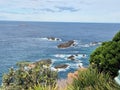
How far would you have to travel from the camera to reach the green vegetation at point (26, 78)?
14.1 m

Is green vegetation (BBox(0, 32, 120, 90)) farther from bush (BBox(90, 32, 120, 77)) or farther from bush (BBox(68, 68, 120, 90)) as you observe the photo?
bush (BBox(68, 68, 120, 90))

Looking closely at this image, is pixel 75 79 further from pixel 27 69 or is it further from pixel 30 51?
pixel 30 51

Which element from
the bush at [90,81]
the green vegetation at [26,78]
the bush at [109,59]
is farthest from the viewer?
the green vegetation at [26,78]

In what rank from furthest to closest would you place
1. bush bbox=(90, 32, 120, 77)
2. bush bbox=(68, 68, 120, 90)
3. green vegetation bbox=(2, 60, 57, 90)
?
green vegetation bbox=(2, 60, 57, 90) < bush bbox=(90, 32, 120, 77) < bush bbox=(68, 68, 120, 90)

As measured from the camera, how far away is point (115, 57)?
45.6ft

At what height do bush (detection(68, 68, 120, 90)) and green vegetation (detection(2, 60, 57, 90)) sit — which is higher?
bush (detection(68, 68, 120, 90))

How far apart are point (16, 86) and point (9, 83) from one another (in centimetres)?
51

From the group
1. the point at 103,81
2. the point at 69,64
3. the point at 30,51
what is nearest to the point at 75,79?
the point at 103,81

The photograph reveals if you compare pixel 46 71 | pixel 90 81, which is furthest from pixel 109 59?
pixel 46 71

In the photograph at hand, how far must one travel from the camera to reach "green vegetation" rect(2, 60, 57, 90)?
46.2 ft

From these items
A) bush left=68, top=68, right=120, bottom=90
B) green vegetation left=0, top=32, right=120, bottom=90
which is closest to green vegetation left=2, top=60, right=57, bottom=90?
green vegetation left=0, top=32, right=120, bottom=90

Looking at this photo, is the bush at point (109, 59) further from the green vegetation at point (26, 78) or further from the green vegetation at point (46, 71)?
the green vegetation at point (26, 78)

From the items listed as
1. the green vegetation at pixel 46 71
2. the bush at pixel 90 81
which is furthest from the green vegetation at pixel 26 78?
the bush at pixel 90 81

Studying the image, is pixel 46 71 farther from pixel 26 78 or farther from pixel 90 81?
pixel 90 81
